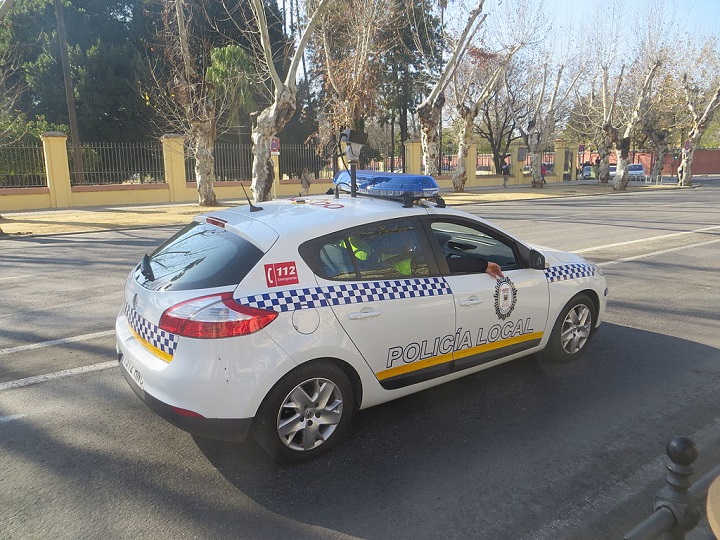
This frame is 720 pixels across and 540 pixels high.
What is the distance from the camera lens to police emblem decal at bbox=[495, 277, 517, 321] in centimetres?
405

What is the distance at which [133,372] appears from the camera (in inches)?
132

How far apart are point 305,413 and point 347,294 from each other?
2.40ft

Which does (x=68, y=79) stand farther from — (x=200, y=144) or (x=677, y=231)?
(x=677, y=231)

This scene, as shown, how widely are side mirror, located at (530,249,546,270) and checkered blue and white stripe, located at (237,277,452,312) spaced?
0.93 m

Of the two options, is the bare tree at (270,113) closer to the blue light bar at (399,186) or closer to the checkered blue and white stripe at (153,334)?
the blue light bar at (399,186)

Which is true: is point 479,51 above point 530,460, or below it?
above

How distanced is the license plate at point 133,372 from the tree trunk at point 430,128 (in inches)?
914

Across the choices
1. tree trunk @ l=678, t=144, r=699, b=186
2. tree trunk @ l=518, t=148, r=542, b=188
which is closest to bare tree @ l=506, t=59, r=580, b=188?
tree trunk @ l=518, t=148, r=542, b=188

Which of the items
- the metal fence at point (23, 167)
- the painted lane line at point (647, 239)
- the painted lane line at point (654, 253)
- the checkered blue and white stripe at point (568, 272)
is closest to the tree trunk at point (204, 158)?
the metal fence at point (23, 167)

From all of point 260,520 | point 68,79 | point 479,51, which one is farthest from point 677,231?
point 68,79

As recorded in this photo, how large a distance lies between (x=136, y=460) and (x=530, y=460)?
92.7 inches

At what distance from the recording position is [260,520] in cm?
279

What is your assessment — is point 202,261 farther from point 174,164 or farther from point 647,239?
point 174,164

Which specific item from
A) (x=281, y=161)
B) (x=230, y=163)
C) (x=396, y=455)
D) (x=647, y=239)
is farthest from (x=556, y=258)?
(x=281, y=161)
